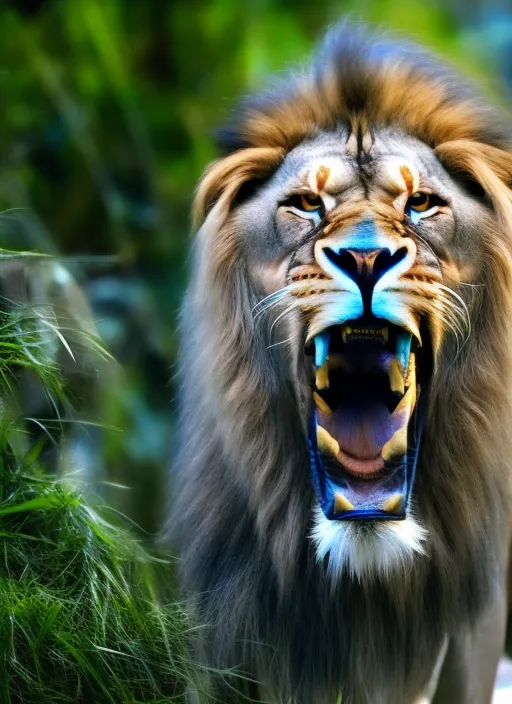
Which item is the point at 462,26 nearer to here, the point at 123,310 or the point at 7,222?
the point at 123,310

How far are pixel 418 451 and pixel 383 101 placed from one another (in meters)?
0.51

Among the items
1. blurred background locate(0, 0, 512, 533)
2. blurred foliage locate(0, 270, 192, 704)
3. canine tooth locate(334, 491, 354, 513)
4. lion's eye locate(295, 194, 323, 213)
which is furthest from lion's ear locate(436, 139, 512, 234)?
blurred background locate(0, 0, 512, 533)

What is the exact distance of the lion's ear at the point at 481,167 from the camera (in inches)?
62.2

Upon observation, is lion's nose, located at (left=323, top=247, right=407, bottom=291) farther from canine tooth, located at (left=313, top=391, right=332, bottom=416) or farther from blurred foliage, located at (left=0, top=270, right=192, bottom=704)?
blurred foliage, located at (left=0, top=270, right=192, bottom=704)

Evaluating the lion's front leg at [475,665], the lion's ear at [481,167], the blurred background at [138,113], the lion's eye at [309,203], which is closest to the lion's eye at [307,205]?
the lion's eye at [309,203]

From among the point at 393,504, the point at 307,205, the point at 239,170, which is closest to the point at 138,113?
the point at 239,170

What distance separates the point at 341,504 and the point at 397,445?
108 mm

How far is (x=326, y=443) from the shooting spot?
1.50m

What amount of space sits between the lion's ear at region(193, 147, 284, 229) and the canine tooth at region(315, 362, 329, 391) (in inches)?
12.3

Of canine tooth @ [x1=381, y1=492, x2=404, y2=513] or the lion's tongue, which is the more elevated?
the lion's tongue

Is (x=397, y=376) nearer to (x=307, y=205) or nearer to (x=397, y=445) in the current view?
(x=397, y=445)

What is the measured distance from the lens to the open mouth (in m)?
1.47

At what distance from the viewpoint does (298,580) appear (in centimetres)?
166

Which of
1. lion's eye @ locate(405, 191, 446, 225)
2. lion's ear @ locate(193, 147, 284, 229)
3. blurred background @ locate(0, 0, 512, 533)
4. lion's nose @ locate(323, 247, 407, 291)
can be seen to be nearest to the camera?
lion's nose @ locate(323, 247, 407, 291)
